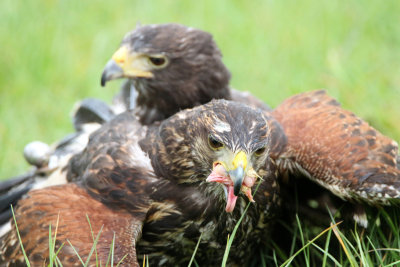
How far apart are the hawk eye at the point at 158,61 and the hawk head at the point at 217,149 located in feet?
3.09

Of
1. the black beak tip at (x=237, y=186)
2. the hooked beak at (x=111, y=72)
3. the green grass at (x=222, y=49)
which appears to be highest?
the hooked beak at (x=111, y=72)

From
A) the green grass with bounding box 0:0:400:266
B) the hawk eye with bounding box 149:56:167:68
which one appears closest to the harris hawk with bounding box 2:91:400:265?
the hawk eye with bounding box 149:56:167:68

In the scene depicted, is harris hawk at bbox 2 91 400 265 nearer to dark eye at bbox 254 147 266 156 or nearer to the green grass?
dark eye at bbox 254 147 266 156

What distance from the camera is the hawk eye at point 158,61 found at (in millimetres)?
5634

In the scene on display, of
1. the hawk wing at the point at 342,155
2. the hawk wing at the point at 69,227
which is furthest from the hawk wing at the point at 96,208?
the hawk wing at the point at 342,155

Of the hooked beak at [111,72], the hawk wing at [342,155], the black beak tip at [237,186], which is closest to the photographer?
the black beak tip at [237,186]

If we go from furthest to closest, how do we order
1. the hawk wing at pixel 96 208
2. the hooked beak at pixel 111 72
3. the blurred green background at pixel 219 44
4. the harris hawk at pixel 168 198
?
the blurred green background at pixel 219 44
the hooked beak at pixel 111 72
the hawk wing at pixel 96 208
the harris hawk at pixel 168 198

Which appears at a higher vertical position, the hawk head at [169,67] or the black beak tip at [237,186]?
the hawk head at [169,67]

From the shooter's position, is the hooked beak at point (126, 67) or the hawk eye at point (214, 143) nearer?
the hawk eye at point (214, 143)

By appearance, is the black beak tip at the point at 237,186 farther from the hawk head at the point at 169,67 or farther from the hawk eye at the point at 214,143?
the hawk head at the point at 169,67

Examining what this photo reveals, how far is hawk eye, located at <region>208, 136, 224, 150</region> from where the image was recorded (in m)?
4.20

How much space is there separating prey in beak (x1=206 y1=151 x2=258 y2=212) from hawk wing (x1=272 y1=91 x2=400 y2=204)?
2.56 ft

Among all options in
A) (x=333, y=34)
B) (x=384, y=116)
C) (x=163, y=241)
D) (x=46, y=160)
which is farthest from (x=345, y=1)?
(x=163, y=241)

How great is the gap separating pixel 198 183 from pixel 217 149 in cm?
48
